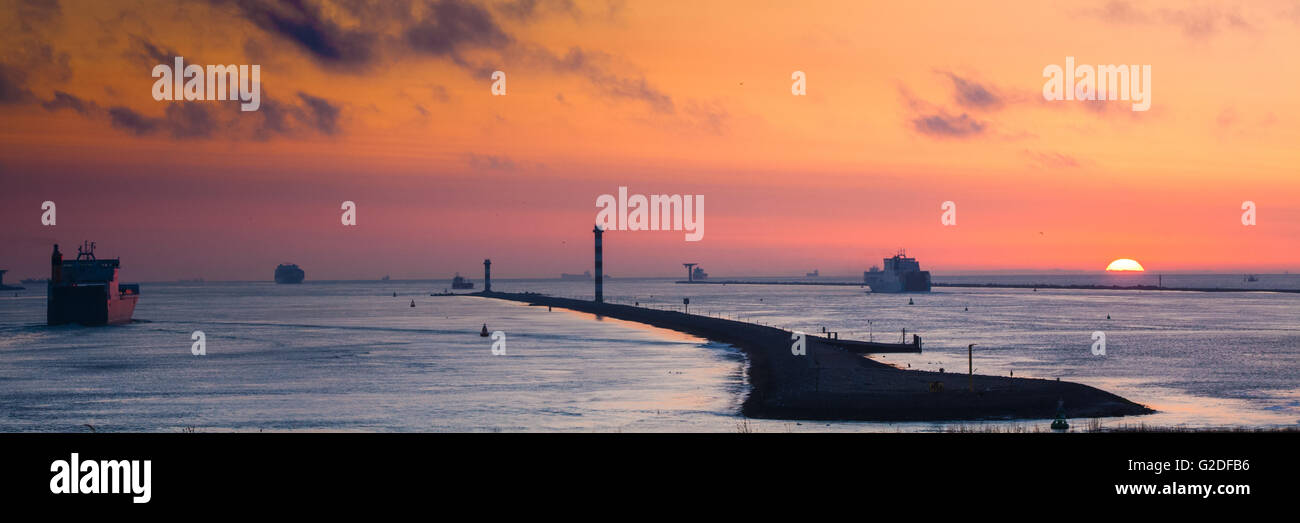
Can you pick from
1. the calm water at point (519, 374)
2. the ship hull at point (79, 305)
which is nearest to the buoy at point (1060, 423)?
the calm water at point (519, 374)

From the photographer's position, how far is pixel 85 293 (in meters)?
158

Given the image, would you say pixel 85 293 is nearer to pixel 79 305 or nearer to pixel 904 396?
pixel 79 305

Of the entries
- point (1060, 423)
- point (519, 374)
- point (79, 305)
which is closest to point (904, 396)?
point (1060, 423)

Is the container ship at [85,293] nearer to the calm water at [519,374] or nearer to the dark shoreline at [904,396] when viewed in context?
the calm water at [519,374]

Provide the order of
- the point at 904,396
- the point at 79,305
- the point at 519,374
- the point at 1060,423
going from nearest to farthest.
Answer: the point at 1060,423 → the point at 904,396 → the point at 519,374 → the point at 79,305

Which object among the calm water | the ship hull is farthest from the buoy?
the ship hull

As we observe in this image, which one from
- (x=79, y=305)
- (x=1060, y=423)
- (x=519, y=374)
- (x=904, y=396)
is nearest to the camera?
(x=1060, y=423)

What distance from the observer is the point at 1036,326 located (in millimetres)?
138875

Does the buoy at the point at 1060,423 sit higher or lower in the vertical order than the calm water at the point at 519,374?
higher

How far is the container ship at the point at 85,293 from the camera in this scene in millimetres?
156750
